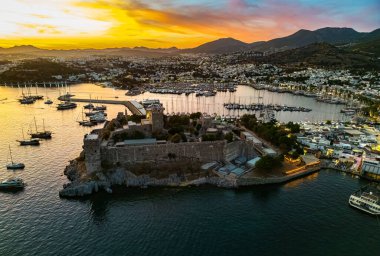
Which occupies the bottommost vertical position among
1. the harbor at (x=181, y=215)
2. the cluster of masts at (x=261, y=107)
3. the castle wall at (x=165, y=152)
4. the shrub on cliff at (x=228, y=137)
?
the harbor at (x=181, y=215)

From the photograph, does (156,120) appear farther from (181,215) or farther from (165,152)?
(181,215)

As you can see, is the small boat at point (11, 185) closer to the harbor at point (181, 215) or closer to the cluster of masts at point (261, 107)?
the harbor at point (181, 215)

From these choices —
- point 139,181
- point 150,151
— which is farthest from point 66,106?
point 139,181

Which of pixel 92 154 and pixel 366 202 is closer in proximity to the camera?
pixel 366 202

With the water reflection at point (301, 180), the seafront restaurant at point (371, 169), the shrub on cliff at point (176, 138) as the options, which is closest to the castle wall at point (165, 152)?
the shrub on cliff at point (176, 138)

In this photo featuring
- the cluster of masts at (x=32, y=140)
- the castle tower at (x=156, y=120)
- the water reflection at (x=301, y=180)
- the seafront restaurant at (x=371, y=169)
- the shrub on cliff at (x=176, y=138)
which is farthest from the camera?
the castle tower at (x=156, y=120)

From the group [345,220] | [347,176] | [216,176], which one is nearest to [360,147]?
[347,176]

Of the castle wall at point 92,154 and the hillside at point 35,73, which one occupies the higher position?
the hillside at point 35,73

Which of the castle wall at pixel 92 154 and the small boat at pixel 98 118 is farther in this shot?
the small boat at pixel 98 118

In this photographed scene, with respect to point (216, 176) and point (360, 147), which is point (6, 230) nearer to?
point (216, 176)
